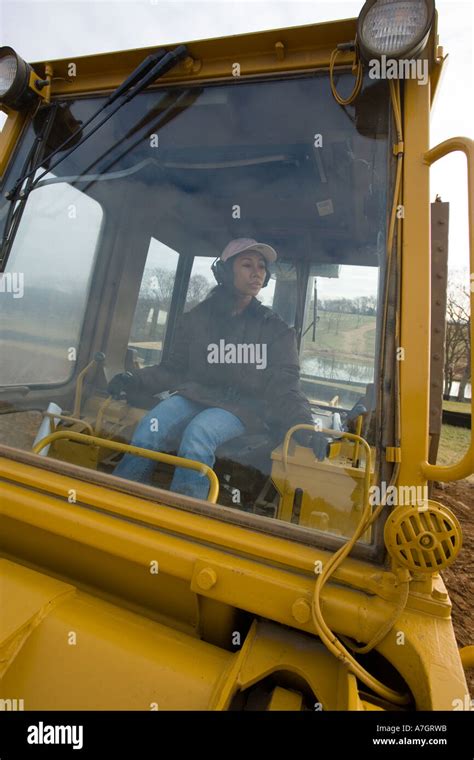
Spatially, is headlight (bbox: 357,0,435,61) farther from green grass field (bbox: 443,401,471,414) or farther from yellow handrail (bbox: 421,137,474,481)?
green grass field (bbox: 443,401,471,414)

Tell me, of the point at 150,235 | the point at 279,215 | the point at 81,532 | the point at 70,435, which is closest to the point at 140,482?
the point at 81,532

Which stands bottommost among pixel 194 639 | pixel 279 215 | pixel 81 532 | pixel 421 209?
pixel 194 639

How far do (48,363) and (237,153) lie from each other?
1430mm

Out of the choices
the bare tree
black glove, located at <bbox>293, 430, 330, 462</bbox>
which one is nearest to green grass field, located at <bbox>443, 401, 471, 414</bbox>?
the bare tree

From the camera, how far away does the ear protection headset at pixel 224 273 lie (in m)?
1.89

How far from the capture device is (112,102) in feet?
5.41

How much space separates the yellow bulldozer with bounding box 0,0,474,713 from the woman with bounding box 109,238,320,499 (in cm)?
5

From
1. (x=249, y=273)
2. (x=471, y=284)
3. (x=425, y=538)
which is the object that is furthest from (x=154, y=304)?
(x=425, y=538)

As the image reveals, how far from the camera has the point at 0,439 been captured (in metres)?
1.72

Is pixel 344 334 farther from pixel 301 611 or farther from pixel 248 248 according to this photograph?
pixel 301 611

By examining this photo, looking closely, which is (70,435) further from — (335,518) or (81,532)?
(335,518)

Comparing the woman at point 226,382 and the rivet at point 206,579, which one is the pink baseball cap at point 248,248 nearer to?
the woman at point 226,382

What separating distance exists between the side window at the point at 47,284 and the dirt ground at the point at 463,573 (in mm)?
3329

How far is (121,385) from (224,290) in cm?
65
